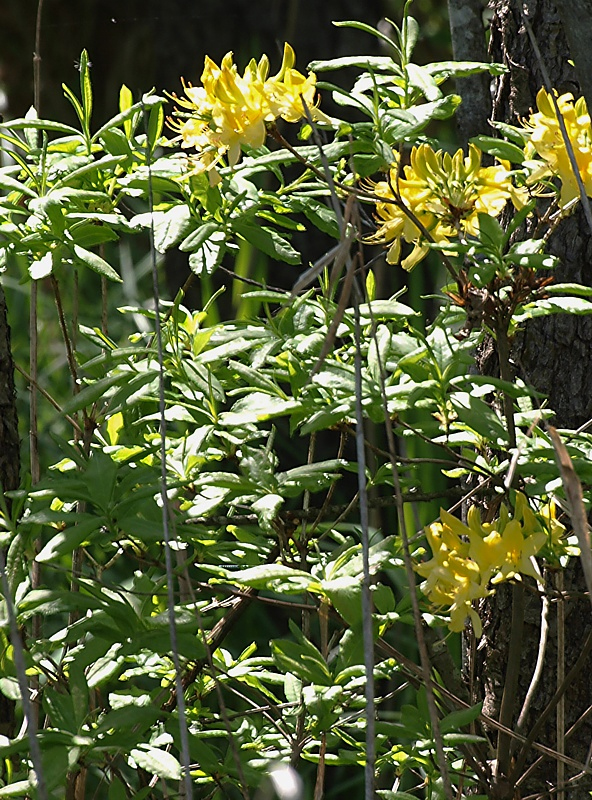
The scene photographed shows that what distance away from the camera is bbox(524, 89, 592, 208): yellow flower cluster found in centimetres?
72

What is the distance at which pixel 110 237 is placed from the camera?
849 mm

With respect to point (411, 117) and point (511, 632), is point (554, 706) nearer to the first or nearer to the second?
point (511, 632)

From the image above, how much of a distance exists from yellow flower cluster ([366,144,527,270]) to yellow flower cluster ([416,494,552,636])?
0.68ft

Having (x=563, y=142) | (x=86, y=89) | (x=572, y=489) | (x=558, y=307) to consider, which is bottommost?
(x=572, y=489)

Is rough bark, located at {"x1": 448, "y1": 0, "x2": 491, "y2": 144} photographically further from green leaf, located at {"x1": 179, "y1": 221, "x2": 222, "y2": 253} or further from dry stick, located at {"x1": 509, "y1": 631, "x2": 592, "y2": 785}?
dry stick, located at {"x1": 509, "y1": 631, "x2": 592, "y2": 785}

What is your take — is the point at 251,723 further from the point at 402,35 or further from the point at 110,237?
the point at 402,35

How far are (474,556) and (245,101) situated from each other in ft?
1.19

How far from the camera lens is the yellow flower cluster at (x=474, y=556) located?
69cm

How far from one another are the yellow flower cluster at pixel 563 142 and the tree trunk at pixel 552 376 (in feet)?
1.13

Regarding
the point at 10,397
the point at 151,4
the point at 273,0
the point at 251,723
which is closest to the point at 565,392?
the point at 251,723

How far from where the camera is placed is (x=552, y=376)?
109cm

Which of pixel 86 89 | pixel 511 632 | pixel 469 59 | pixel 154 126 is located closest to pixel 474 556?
pixel 511 632

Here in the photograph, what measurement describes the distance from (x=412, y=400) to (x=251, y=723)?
0.47 meters

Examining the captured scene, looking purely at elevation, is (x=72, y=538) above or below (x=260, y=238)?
below
